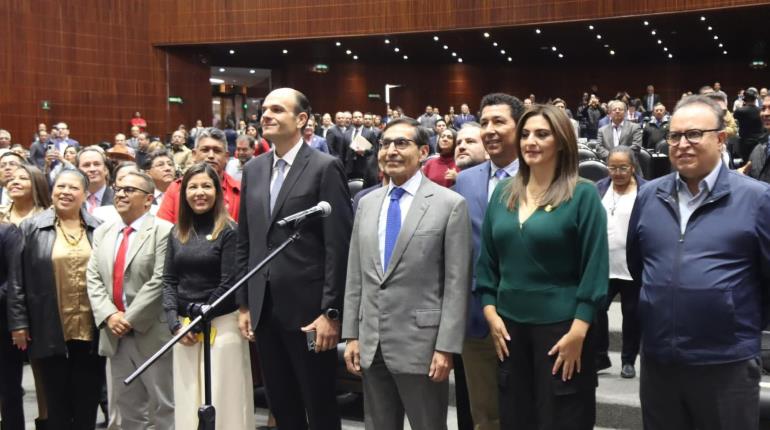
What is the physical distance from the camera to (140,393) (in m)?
4.13

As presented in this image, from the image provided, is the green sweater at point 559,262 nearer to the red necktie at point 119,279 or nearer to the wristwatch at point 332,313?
the wristwatch at point 332,313

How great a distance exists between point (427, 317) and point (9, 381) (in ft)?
7.98

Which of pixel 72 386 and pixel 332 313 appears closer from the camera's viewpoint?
pixel 332 313

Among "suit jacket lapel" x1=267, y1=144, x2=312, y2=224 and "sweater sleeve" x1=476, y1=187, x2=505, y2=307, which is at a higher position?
"suit jacket lapel" x1=267, y1=144, x2=312, y2=224

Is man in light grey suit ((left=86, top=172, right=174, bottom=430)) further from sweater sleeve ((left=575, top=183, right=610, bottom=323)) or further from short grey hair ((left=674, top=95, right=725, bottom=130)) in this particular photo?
short grey hair ((left=674, top=95, right=725, bottom=130))

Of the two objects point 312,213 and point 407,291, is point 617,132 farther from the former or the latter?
point 312,213

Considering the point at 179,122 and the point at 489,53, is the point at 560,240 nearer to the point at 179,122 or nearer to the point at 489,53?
the point at 179,122

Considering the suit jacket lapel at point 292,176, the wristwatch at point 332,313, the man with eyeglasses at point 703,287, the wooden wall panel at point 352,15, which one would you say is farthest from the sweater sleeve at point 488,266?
the wooden wall panel at point 352,15

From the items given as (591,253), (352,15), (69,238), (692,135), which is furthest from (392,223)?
(352,15)

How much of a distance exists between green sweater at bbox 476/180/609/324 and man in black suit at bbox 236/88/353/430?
0.79 meters

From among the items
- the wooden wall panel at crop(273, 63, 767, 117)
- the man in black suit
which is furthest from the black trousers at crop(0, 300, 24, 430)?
the wooden wall panel at crop(273, 63, 767, 117)

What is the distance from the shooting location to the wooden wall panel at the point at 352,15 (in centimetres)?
1717

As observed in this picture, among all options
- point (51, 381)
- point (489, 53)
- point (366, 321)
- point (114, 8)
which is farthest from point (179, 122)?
point (366, 321)

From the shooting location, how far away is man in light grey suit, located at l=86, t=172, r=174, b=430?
4062 millimetres
